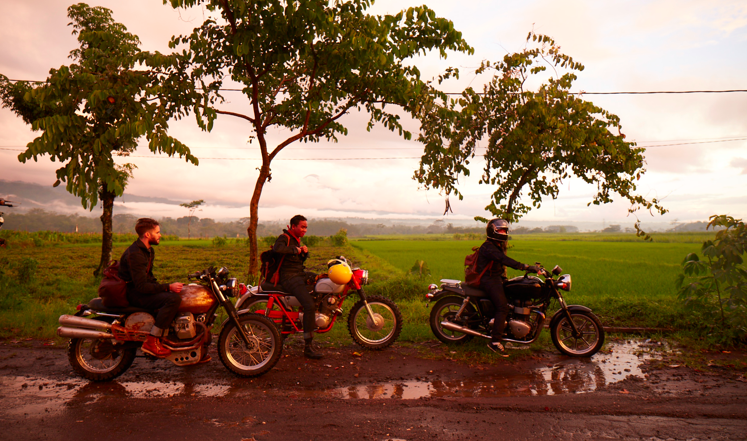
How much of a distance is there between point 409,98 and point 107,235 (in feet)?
35.6

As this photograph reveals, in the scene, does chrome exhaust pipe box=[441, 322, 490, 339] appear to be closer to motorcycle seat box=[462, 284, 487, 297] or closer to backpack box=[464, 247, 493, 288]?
motorcycle seat box=[462, 284, 487, 297]

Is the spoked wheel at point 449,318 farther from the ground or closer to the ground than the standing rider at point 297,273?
closer to the ground

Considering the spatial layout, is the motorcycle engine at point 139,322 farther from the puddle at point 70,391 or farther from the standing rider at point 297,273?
the standing rider at point 297,273

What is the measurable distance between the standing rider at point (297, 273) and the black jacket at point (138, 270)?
1.58 metres

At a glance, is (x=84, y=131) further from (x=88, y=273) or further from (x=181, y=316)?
(x=88, y=273)

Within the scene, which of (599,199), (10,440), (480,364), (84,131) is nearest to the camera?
(10,440)

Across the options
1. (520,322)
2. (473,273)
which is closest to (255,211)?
(473,273)

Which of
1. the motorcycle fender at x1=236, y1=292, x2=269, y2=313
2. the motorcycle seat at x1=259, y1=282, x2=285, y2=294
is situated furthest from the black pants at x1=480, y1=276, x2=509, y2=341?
the motorcycle fender at x1=236, y1=292, x2=269, y2=313

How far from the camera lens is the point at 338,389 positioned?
191 inches

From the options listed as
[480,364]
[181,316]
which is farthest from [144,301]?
[480,364]

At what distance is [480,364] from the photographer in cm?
589

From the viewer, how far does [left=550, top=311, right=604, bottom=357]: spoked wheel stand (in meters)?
6.21

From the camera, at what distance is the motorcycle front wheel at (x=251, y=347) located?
5.26m

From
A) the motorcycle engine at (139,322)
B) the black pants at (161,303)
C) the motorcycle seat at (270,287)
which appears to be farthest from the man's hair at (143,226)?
the motorcycle seat at (270,287)
